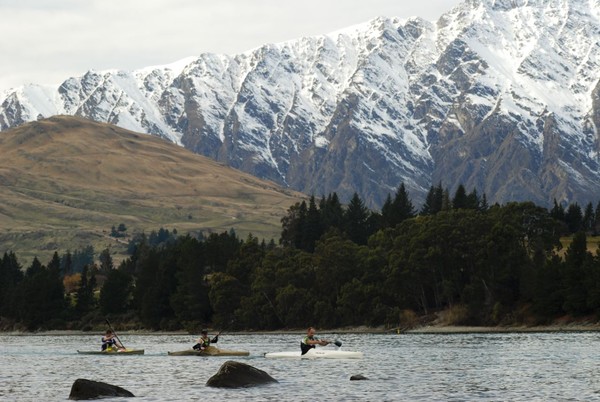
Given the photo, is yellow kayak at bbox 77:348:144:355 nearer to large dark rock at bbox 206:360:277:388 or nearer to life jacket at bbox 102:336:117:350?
life jacket at bbox 102:336:117:350

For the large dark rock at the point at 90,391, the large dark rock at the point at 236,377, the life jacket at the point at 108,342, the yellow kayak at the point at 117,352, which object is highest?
the life jacket at the point at 108,342

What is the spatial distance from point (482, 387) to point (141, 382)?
97.4 ft

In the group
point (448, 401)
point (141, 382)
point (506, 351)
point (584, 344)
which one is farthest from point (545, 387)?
point (584, 344)

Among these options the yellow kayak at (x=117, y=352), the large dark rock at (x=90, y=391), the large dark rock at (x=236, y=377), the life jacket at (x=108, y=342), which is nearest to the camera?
the large dark rock at (x=90, y=391)

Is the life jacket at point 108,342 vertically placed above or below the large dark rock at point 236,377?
above

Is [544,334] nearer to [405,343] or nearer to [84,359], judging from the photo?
[405,343]

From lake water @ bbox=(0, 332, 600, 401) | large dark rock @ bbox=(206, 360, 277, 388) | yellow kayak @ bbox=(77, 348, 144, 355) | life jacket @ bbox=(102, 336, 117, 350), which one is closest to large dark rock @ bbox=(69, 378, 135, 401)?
lake water @ bbox=(0, 332, 600, 401)

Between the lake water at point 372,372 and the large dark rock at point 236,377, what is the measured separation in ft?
2.98

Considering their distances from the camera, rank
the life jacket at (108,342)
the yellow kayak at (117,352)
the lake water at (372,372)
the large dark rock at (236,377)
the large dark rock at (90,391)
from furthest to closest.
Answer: the life jacket at (108,342)
the yellow kayak at (117,352)
the large dark rock at (236,377)
the lake water at (372,372)
the large dark rock at (90,391)

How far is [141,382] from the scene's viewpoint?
343 ft

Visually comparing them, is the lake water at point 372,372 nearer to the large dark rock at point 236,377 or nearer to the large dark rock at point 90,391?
the large dark rock at point 236,377

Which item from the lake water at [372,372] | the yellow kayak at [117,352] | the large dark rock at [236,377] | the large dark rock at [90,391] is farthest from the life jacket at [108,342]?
the large dark rock at [90,391]

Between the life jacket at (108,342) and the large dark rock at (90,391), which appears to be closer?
the large dark rock at (90,391)

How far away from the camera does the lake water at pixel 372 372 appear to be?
89.9 m
